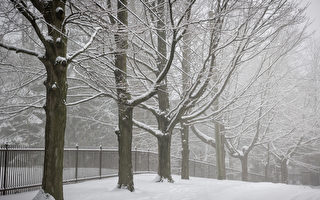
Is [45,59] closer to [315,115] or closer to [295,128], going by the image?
[295,128]


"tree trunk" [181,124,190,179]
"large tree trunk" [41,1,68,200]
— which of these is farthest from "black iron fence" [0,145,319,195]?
"tree trunk" [181,124,190,179]

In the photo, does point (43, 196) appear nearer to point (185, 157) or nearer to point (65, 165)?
point (65, 165)

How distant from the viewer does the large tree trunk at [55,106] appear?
21.3 ft

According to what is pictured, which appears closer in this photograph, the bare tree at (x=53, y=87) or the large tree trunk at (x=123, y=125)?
the bare tree at (x=53, y=87)

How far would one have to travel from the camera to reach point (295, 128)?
69.1 ft

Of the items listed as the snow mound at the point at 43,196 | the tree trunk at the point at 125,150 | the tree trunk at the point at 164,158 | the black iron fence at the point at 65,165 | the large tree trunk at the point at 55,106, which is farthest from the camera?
the tree trunk at the point at 164,158

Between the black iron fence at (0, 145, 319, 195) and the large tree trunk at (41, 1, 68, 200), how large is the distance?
11.1ft

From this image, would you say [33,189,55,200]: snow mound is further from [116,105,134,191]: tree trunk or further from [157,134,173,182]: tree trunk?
[157,134,173,182]: tree trunk

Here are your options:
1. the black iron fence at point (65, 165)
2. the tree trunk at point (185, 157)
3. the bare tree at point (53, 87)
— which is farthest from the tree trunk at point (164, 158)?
the bare tree at point (53, 87)

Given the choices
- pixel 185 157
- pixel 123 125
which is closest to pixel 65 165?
pixel 123 125

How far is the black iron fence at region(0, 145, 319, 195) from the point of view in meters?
9.14

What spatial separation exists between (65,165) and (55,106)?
5.94 m

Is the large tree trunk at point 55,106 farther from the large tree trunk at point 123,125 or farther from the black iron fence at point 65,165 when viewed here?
the black iron fence at point 65,165

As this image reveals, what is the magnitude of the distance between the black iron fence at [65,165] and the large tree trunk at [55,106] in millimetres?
3369
